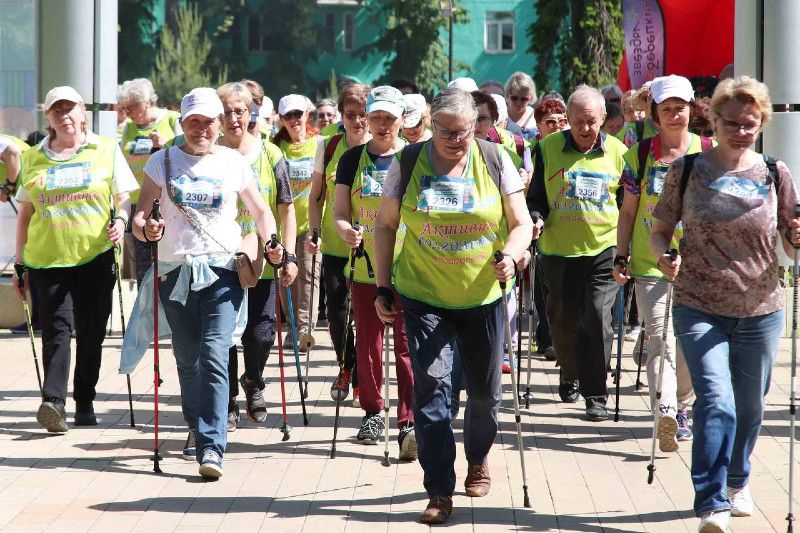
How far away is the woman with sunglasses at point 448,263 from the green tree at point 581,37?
2224cm

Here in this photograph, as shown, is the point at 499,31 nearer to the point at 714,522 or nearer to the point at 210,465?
the point at 210,465

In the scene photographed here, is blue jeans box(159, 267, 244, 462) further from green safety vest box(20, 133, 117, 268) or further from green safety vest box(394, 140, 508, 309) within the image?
green safety vest box(394, 140, 508, 309)

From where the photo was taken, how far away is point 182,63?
67938 mm

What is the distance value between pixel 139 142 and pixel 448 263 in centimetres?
671

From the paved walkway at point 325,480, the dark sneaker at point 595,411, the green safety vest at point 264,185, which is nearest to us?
the paved walkway at point 325,480

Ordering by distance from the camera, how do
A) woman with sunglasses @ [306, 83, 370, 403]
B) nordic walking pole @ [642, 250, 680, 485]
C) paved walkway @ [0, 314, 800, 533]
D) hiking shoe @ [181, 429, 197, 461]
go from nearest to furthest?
paved walkway @ [0, 314, 800, 533]
nordic walking pole @ [642, 250, 680, 485]
hiking shoe @ [181, 429, 197, 461]
woman with sunglasses @ [306, 83, 370, 403]

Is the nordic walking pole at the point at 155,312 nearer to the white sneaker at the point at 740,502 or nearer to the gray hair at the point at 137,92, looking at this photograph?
the white sneaker at the point at 740,502

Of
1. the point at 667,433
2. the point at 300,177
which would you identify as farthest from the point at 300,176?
the point at 667,433

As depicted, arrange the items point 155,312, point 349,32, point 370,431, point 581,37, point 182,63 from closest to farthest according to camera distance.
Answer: point 155,312
point 370,431
point 581,37
point 182,63
point 349,32

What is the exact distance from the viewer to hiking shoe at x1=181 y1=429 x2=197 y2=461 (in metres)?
8.43

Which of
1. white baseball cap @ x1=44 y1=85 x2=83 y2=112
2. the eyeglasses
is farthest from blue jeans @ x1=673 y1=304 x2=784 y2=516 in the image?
white baseball cap @ x1=44 y1=85 x2=83 y2=112

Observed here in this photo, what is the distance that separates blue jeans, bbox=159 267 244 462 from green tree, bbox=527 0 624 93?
70.5 ft

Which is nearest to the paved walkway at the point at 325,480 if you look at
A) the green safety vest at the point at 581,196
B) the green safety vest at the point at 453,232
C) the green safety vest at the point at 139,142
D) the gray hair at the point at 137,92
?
the green safety vest at the point at 453,232

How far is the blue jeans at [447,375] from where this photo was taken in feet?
22.9
